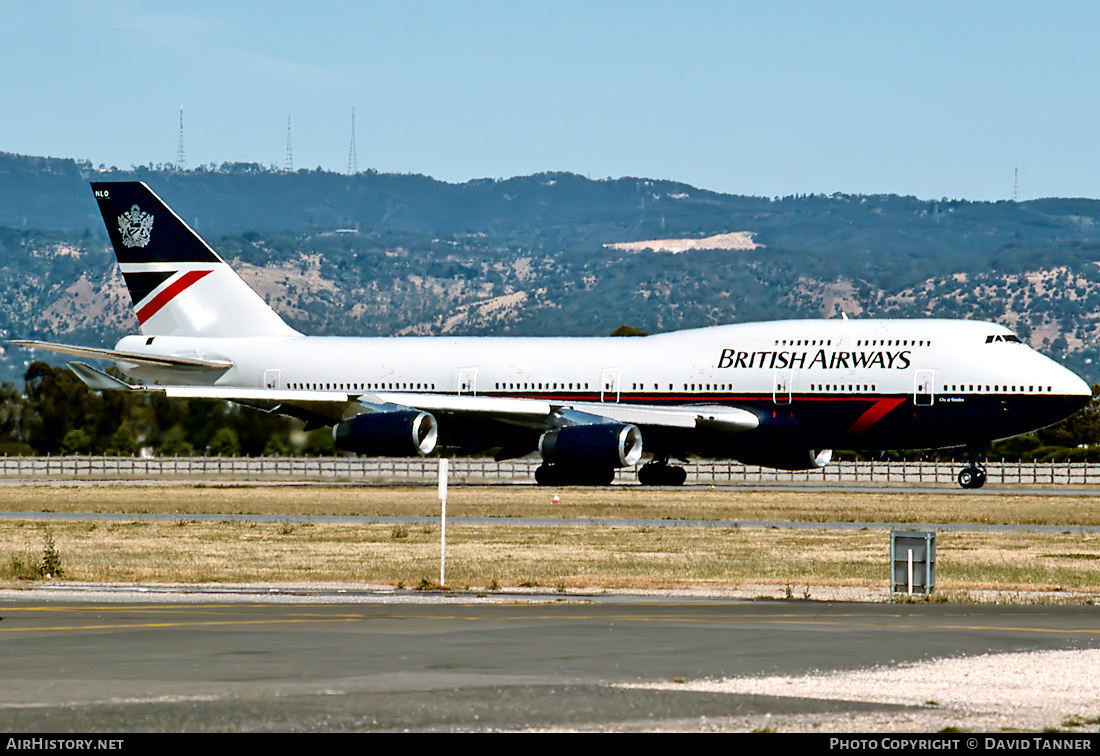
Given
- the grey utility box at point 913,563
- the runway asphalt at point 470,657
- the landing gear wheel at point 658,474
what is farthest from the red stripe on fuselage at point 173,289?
the grey utility box at point 913,563

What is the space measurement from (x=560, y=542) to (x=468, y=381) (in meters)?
25.7

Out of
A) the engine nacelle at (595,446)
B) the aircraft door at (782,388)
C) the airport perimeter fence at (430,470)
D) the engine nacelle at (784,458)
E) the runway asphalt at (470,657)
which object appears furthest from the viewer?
the airport perimeter fence at (430,470)

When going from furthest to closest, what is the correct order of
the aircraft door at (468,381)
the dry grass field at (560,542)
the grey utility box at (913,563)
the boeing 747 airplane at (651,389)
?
the aircraft door at (468,381) < the boeing 747 airplane at (651,389) < the dry grass field at (560,542) < the grey utility box at (913,563)

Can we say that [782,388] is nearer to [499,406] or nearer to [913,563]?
[499,406]

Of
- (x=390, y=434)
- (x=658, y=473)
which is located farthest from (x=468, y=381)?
(x=658, y=473)

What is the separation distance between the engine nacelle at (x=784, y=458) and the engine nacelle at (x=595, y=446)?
5.38m

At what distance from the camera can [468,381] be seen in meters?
60.3

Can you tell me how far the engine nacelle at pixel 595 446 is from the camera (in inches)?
2069

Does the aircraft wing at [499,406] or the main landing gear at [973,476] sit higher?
the aircraft wing at [499,406]

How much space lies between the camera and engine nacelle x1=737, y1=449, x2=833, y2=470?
5691 cm

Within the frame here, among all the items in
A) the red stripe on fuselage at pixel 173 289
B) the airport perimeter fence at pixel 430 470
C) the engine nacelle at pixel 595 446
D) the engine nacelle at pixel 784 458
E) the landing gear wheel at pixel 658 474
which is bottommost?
the airport perimeter fence at pixel 430 470

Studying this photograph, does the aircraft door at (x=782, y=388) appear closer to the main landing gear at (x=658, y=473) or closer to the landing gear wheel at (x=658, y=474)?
the main landing gear at (x=658, y=473)

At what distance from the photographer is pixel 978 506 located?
47.9m

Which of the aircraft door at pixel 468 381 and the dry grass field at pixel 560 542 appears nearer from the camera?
the dry grass field at pixel 560 542
